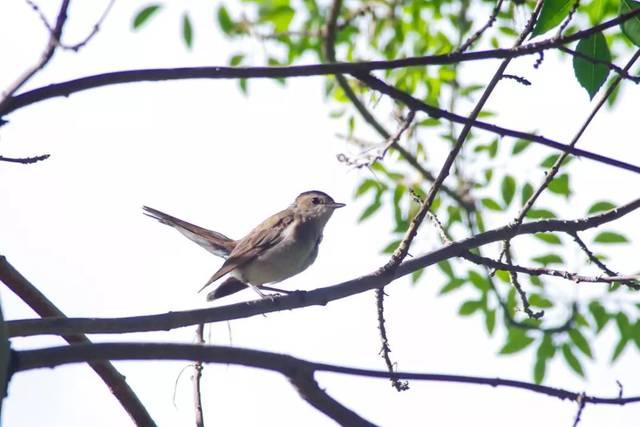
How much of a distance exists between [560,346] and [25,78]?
5207 millimetres

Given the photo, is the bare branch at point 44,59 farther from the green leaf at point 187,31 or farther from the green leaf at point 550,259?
the green leaf at point 187,31

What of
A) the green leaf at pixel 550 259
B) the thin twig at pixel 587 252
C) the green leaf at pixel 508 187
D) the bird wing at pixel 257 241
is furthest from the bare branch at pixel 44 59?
the green leaf at pixel 508 187

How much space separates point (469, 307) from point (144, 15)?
376 centimetres

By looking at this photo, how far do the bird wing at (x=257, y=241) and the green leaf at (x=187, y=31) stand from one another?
173 cm

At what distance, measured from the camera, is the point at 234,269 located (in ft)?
23.4

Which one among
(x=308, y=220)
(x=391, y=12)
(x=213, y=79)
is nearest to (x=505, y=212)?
(x=308, y=220)

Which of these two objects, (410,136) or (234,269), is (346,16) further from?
(234,269)

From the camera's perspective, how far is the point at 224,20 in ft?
26.1

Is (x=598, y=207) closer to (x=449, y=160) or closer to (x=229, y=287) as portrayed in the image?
(x=449, y=160)

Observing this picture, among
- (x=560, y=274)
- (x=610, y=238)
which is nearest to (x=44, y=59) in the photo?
(x=560, y=274)

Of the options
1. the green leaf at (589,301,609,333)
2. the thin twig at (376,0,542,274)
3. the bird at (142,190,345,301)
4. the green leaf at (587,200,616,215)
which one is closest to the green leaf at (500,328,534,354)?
the green leaf at (589,301,609,333)

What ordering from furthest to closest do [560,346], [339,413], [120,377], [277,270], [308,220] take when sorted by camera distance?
[308,220] < [277,270] < [560,346] < [120,377] < [339,413]

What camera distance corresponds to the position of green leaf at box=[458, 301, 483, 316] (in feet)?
23.5

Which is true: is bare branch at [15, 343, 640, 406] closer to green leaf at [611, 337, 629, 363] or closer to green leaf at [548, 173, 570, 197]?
green leaf at [548, 173, 570, 197]
